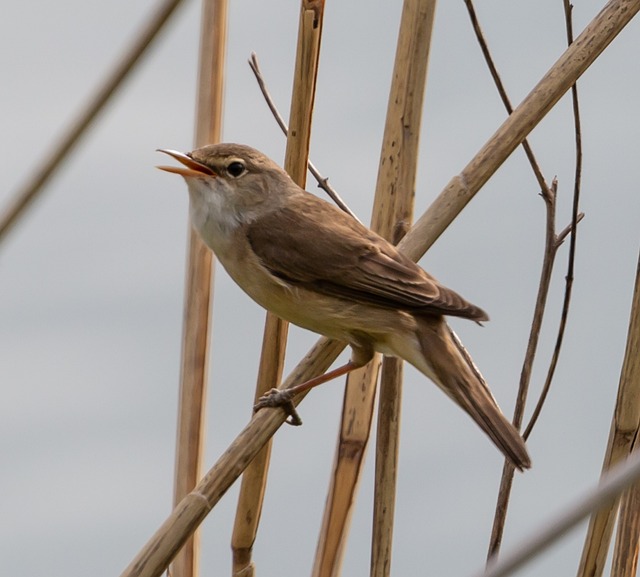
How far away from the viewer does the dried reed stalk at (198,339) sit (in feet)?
9.45

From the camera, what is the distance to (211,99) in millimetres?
2902

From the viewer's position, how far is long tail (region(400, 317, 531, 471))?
8.84 ft

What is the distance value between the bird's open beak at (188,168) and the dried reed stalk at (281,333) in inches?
15.3

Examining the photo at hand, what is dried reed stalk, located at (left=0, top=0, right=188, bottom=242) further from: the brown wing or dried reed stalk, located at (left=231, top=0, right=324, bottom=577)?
the brown wing

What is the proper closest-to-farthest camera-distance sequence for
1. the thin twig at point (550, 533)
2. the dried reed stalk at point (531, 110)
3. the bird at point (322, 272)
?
the thin twig at point (550, 533), the dried reed stalk at point (531, 110), the bird at point (322, 272)

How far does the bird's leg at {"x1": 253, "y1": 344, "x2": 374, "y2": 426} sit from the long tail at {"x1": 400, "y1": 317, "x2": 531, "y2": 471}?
132mm

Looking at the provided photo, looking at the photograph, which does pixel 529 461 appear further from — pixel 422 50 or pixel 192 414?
pixel 422 50

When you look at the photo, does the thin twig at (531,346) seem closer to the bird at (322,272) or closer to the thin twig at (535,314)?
the thin twig at (535,314)

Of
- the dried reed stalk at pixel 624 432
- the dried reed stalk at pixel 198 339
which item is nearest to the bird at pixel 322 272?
the dried reed stalk at pixel 198 339

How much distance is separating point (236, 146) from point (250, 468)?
3.76 feet

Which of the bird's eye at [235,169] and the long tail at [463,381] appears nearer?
the long tail at [463,381]

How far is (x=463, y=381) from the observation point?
9.83 feet

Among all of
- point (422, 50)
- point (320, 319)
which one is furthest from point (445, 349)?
point (422, 50)

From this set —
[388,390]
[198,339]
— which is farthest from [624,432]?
[198,339]
